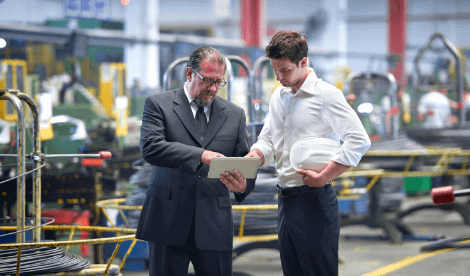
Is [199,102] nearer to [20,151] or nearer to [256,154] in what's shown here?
[256,154]

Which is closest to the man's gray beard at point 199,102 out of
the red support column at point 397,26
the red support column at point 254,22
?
the red support column at point 254,22

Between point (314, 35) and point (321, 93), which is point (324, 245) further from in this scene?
point (314, 35)

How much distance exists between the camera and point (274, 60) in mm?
2539

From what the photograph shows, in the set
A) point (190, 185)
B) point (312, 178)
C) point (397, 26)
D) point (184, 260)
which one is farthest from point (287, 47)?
point (397, 26)

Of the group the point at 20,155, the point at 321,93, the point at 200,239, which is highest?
the point at 321,93

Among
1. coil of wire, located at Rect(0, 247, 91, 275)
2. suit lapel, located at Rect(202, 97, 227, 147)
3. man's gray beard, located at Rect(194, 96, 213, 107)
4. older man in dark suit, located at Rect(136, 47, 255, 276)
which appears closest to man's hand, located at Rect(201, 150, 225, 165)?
older man in dark suit, located at Rect(136, 47, 255, 276)

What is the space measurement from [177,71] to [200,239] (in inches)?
574

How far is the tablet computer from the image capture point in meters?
2.40

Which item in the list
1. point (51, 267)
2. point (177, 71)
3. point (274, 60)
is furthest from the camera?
point (177, 71)

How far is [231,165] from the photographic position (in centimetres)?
244

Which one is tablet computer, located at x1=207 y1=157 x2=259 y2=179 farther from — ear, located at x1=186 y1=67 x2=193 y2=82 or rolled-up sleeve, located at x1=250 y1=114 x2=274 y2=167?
ear, located at x1=186 y1=67 x2=193 y2=82

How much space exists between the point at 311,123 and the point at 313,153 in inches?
5.6

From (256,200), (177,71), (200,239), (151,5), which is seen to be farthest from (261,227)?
(151,5)

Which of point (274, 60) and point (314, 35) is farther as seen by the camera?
point (314, 35)
